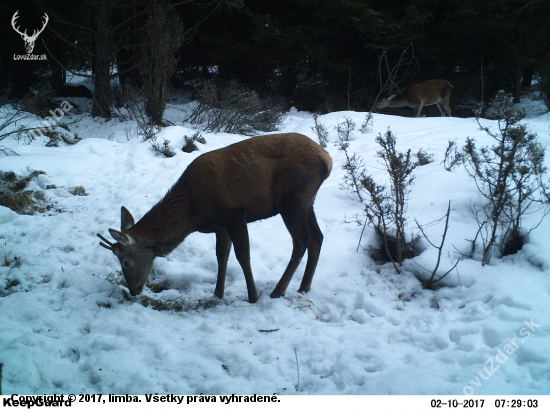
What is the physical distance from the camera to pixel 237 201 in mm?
4371

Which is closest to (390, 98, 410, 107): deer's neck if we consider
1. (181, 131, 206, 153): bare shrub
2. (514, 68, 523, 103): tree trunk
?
(514, 68, 523, 103): tree trunk

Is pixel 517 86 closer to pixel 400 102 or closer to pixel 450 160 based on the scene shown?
pixel 400 102

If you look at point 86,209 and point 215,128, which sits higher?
point 215,128

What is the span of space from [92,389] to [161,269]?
7.32ft

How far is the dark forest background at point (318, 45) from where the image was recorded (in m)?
15.3

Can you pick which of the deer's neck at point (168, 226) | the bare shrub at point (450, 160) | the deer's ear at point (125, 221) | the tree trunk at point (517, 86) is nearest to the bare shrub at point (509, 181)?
the bare shrub at point (450, 160)

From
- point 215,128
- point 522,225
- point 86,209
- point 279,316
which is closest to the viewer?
point 279,316

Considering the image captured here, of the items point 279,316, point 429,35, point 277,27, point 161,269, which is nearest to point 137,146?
point 161,269

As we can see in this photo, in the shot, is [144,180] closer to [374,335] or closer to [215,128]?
[215,128]

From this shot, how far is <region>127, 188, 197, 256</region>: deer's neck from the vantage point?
444cm

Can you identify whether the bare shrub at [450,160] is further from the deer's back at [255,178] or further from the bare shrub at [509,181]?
the deer's back at [255,178]

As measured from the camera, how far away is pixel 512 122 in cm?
438

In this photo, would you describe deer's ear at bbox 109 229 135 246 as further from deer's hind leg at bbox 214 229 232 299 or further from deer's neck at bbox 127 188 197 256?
deer's hind leg at bbox 214 229 232 299

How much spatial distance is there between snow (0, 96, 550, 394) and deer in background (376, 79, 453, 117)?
11261mm
